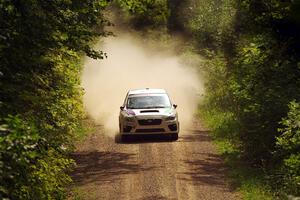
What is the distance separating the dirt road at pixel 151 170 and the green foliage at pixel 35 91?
1.72 metres

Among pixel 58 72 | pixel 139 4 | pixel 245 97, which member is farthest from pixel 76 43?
pixel 245 97

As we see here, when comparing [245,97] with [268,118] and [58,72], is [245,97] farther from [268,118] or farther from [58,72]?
[58,72]

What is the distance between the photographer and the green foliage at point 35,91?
7.66 metres

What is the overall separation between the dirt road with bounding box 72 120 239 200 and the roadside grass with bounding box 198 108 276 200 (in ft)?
0.88

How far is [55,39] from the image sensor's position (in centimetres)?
1470

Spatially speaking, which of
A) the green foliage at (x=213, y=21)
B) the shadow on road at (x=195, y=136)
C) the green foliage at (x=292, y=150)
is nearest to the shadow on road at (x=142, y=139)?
the shadow on road at (x=195, y=136)

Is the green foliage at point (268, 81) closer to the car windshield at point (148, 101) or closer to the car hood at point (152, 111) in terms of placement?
the car hood at point (152, 111)

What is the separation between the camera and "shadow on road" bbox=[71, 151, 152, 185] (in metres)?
16.1

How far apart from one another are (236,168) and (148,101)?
6.20m

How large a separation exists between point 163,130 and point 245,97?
508cm

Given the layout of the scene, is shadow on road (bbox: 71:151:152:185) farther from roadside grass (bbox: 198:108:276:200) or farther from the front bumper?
roadside grass (bbox: 198:108:276:200)

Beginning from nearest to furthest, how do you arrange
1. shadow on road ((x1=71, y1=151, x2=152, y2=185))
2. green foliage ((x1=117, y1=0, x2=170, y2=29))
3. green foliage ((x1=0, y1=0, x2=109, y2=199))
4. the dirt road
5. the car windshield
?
green foliage ((x1=0, y1=0, x2=109, y2=199)) → the dirt road → shadow on road ((x1=71, y1=151, x2=152, y2=185)) → the car windshield → green foliage ((x1=117, y1=0, x2=170, y2=29))

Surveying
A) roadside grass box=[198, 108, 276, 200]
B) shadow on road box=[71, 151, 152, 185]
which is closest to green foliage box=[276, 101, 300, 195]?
roadside grass box=[198, 108, 276, 200]

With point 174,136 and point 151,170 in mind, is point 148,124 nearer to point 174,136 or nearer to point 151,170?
point 174,136
